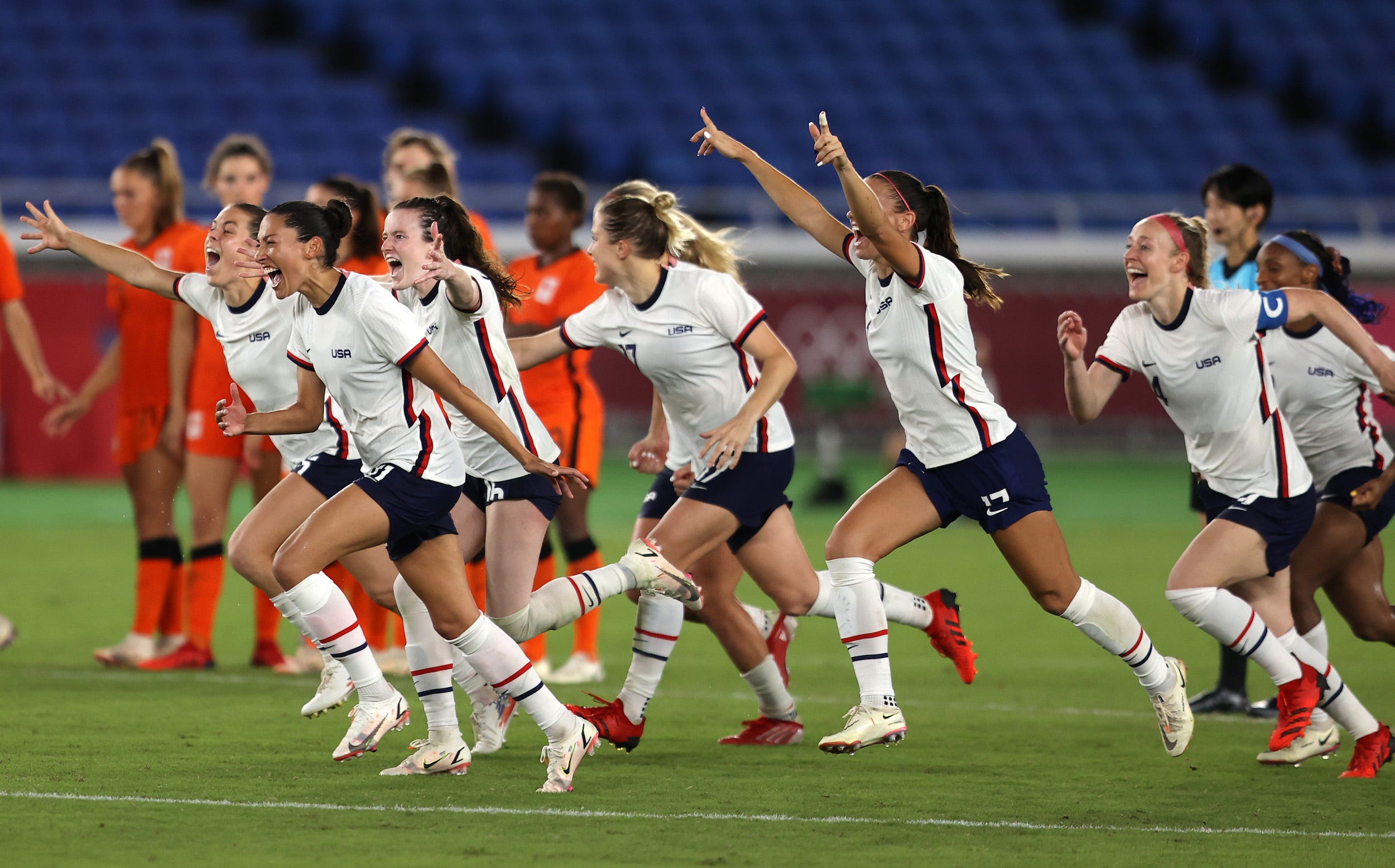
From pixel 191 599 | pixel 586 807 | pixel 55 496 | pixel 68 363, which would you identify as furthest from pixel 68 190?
pixel 586 807

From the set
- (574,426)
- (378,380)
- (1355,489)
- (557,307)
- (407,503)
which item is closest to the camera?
(407,503)

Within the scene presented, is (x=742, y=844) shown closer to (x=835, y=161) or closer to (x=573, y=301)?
(x=835, y=161)

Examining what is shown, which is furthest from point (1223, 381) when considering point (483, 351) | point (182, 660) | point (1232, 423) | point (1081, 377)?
point (182, 660)

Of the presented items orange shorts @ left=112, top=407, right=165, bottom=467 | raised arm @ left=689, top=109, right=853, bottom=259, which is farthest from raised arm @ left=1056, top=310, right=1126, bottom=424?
orange shorts @ left=112, top=407, right=165, bottom=467

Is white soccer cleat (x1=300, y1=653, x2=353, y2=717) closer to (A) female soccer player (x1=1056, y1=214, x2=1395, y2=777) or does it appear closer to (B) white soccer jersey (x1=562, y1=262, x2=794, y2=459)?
(B) white soccer jersey (x1=562, y1=262, x2=794, y2=459)

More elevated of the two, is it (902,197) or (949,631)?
(902,197)

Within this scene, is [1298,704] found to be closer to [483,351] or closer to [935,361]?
[935,361]

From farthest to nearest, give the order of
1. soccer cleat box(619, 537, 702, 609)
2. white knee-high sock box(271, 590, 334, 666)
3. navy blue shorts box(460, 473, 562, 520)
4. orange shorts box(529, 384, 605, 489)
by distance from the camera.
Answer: orange shorts box(529, 384, 605, 489)
navy blue shorts box(460, 473, 562, 520)
soccer cleat box(619, 537, 702, 609)
white knee-high sock box(271, 590, 334, 666)

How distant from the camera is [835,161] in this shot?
5516mm

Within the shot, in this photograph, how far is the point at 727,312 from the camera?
6.03 meters

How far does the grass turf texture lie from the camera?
4.59 m

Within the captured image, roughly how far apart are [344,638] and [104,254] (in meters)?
1.84

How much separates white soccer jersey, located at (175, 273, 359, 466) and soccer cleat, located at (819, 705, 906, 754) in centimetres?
224

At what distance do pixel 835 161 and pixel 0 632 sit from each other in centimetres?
436
